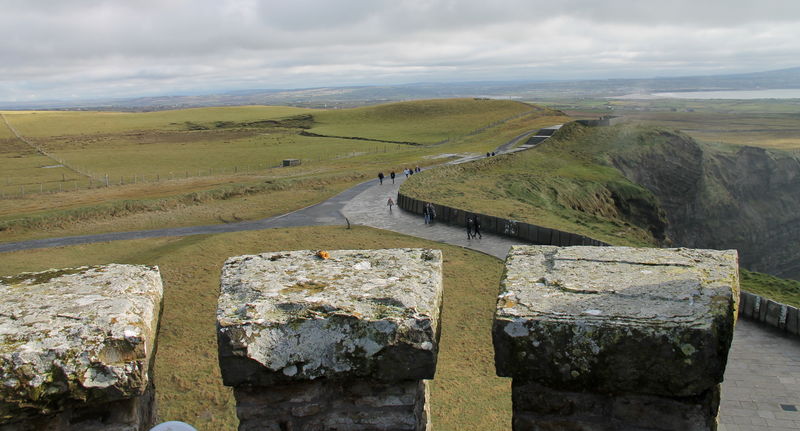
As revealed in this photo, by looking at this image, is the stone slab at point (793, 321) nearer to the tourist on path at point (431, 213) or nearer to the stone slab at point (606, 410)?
the stone slab at point (606, 410)

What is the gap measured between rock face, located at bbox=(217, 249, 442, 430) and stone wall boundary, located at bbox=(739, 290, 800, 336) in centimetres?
1269

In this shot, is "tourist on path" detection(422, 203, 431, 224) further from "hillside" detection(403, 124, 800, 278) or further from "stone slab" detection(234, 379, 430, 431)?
"stone slab" detection(234, 379, 430, 431)

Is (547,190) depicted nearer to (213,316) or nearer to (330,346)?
(213,316)

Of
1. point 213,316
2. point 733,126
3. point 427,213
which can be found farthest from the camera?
point 733,126

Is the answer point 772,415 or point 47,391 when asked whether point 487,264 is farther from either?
point 47,391

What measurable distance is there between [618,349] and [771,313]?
13.5 m

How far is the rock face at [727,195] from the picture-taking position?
6219 cm

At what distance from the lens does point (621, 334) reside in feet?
10.3

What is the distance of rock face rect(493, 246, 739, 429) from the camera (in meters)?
3.12

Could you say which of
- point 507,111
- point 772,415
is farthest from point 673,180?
point 772,415

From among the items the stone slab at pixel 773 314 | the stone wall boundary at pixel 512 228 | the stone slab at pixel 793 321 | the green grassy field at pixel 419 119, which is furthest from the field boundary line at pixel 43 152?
the stone slab at pixel 793 321

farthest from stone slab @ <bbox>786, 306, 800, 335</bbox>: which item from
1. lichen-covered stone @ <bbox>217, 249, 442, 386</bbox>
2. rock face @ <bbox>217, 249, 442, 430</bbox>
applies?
lichen-covered stone @ <bbox>217, 249, 442, 386</bbox>

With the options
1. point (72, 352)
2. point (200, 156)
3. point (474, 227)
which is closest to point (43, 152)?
point (200, 156)

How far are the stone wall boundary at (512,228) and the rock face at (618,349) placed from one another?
1804cm
